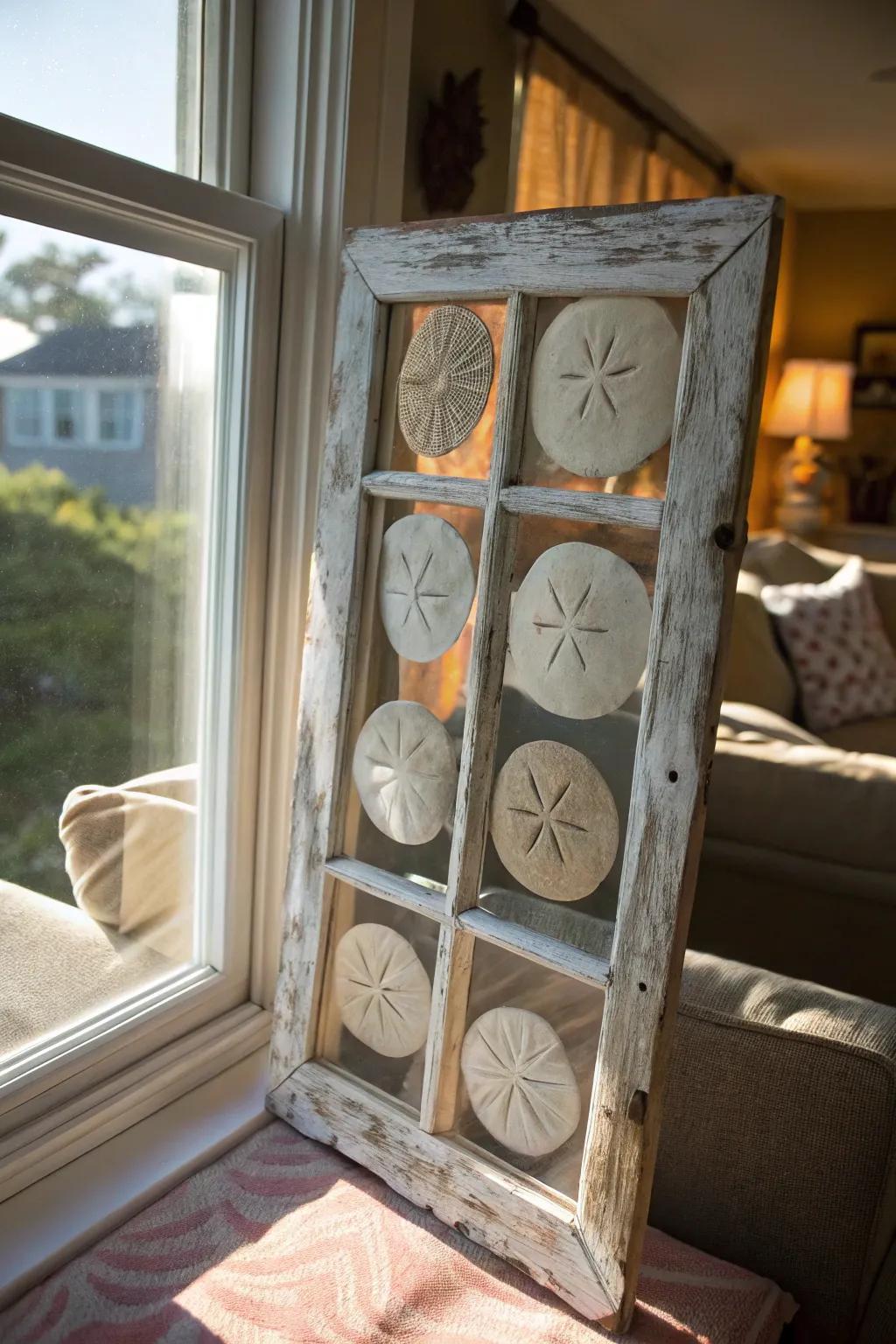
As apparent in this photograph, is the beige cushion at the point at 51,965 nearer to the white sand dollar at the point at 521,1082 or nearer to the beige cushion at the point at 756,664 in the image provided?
the white sand dollar at the point at 521,1082

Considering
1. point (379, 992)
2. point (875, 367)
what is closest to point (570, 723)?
point (379, 992)

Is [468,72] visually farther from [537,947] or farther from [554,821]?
[537,947]

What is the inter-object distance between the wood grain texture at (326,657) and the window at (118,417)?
237 millimetres

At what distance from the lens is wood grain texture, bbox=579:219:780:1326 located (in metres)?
1.03

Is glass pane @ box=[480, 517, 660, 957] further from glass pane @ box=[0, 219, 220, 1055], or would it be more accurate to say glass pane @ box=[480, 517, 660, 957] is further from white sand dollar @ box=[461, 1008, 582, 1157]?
glass pane @ box=[0, 219, 220, 1055]

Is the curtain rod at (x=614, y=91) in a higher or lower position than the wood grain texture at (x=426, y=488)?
higher

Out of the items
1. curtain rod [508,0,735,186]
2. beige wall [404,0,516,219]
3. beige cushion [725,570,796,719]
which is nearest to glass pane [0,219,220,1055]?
beige wall [404,0,516,219]

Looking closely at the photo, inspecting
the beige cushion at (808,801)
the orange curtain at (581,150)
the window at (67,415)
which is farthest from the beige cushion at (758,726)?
the window at (67,415)

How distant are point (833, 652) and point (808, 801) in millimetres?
1091

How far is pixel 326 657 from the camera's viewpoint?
4.49ft

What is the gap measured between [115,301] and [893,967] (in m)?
1.86

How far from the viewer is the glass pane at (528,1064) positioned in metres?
1.19

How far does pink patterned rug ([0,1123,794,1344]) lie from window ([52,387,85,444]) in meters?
0.90

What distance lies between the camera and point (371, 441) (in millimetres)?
1326
